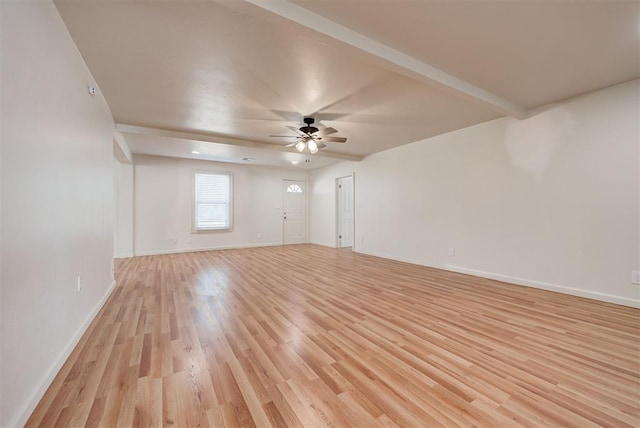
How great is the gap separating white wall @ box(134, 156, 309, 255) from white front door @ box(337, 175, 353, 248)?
191 cm

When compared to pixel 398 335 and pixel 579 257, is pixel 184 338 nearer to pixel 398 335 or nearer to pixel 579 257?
pixel 398 335

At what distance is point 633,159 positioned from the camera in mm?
2811

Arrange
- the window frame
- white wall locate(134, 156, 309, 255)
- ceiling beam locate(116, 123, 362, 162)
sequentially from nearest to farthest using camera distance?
ceiling beam locate(116, 123, 362, 162)
white wall locate(134, 156, 309, 255)
the window frame

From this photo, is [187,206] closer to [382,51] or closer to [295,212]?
[295,212]

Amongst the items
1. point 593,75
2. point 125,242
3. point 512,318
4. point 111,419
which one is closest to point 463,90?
point 593,75

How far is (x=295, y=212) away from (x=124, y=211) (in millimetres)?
4499

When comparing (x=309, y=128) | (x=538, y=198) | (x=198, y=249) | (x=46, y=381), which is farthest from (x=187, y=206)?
(x=538, y=198)

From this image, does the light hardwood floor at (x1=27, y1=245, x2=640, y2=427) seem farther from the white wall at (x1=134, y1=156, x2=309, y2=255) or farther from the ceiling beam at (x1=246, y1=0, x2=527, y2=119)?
the white wall at (x1=134, y1=156, x2=309, y2=255)

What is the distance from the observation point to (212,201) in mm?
7125

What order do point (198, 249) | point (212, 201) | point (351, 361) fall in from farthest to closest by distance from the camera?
point (212, 201) → point (198, 249) → point (351, 361)

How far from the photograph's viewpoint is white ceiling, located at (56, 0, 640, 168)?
181 cm

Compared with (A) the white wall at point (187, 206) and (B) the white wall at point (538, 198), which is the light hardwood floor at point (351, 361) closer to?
(B) the white wall at point (538, 198)

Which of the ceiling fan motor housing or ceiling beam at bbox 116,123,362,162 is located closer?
the ceiling fan motor housing

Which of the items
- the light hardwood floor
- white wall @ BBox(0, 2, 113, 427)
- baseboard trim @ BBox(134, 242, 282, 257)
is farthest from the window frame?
white wall @ BBox(0, 2, 113, 427)
